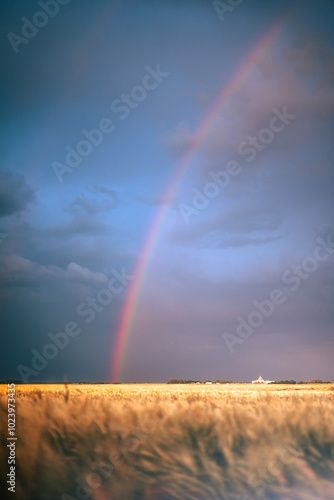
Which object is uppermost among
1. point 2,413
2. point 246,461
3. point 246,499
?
point 2,413

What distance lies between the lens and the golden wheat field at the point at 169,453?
475 centimetres

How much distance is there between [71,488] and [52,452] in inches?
21.4

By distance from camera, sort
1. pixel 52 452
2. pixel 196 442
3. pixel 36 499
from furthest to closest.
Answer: pixel 196 442 → pixel 52 452 → pixel 36 499

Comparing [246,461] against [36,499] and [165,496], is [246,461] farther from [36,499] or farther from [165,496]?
[36,499]

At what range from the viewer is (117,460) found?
515 centimetres

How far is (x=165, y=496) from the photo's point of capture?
4699mm

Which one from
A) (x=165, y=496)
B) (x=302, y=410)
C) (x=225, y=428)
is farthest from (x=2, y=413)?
(x=302, y=410)

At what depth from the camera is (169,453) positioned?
17.8 feet

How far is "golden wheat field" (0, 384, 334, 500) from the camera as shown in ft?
15.6

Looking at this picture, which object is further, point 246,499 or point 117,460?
point 117,460

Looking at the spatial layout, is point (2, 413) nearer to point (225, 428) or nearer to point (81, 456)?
point (81, 456)

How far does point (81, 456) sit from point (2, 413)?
1317mm

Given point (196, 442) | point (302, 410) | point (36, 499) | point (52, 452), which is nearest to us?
point (36, 499)

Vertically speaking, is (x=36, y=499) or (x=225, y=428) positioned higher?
(x=225, y=428)
